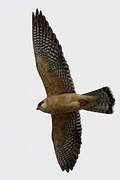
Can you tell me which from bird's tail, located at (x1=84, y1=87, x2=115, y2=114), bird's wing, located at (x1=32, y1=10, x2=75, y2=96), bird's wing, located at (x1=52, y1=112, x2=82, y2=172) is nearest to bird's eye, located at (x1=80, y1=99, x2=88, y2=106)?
bird's tail, located at (x1=84, y1=87, x2=115, y2=114)

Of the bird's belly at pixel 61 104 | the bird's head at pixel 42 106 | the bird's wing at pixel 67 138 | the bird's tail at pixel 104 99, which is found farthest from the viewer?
the bird's wing at pixel 67 138

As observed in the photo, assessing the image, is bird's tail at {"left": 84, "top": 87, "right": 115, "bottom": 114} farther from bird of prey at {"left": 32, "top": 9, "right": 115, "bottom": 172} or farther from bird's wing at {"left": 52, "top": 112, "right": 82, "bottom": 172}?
bird's wing at {"left": 52, "top": 112, "right": 82, "bottom": 172}

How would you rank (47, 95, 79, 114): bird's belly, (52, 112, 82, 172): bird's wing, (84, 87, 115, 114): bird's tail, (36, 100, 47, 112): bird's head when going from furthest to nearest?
(52, 112, 82, 172): bird's wing, (36, 100, 47, 112): bird's head, (47, 95, 79, 114): bird's belly, (84, 87, 115, 114): bird's tail

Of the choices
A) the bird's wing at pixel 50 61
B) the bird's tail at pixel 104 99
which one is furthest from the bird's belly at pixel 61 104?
the bird's tail at pixel 104 99

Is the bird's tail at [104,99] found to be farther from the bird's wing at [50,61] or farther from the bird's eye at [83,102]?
the bird's wing at [50,61]

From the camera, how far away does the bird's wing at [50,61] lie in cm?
1043

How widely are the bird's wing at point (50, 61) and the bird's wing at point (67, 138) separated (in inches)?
27.7

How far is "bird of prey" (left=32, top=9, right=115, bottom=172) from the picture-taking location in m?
10.1

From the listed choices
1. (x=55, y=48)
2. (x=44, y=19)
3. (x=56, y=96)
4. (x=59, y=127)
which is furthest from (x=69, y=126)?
(x=44, y=19)

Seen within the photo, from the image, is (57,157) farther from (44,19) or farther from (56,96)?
(44,19)

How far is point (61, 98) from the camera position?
10.2 m

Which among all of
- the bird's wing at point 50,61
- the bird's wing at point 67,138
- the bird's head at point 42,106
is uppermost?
the bird's wing at point 50,61

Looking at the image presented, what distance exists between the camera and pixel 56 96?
1031cm

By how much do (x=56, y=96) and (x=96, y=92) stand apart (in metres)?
0.89
